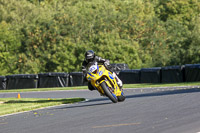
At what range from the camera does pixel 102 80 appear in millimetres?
12633

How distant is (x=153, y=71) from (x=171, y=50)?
2956 centimetres

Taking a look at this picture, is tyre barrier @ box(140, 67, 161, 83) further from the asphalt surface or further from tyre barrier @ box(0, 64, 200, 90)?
the asphalt surface

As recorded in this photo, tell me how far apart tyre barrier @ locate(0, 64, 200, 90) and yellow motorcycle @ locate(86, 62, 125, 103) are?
1558 centimetres

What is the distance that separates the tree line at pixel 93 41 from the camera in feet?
163

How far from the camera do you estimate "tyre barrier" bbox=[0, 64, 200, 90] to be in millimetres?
28216

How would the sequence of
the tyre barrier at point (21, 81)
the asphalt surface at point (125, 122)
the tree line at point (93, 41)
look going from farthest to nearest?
the tree line at point (93, 41) < the tyre barrier at point (21, 81) < the asphalt surface at point (125, 122)

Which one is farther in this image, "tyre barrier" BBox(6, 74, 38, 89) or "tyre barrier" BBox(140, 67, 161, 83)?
"tyre barrier" BBox(6, 74, 38, 89)

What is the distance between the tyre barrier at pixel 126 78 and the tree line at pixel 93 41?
50.5 feet

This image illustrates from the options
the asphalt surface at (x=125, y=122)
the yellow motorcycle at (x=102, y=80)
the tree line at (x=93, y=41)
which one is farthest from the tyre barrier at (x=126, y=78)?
the asphalt surface at (x=125, y=122)

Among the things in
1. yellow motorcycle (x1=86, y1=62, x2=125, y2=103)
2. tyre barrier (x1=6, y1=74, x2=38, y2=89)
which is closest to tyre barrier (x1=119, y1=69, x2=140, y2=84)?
tyre barrier (x1=6, y1=74, x2=38, y2=89)

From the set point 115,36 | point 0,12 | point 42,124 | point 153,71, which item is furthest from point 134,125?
point 0,12

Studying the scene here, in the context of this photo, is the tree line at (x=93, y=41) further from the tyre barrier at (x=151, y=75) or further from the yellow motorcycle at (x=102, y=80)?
the yellow motorcycle at (x=102, y=80)

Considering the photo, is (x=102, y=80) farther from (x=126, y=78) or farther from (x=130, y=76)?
(x=126, y=78)

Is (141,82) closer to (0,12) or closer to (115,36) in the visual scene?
(115,36)
